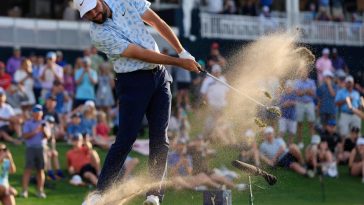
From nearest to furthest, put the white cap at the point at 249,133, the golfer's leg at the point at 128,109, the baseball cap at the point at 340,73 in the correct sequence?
the golfer's leg at the point at 128,109
the white cap at the point at 249,133
the baseball cap at the point at 340,73

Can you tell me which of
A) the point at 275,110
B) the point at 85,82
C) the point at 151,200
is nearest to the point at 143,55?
the point at 151,200

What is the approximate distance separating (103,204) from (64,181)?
10.1 m

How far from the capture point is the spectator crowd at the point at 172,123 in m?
18.5

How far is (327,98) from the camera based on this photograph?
943 inches

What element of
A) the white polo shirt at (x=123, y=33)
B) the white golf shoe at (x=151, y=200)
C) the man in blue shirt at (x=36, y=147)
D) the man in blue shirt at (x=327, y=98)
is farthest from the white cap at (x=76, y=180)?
the white polo shirt at (x=123, y=33)

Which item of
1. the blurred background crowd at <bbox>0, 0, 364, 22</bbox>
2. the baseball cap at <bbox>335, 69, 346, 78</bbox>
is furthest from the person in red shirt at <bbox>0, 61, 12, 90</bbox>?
the baseball cap at <bbox>335, 69, 346, 78</bbox>

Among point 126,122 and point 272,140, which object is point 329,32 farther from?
point 126,122

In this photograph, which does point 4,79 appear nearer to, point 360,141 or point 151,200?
point 360,141

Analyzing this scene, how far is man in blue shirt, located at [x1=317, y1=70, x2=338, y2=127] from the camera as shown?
2353 centimetres

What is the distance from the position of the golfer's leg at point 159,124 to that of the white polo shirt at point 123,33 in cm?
32

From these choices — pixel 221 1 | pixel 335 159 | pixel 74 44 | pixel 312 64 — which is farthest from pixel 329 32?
pixel 312 64

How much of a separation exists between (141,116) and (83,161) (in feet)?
33.4

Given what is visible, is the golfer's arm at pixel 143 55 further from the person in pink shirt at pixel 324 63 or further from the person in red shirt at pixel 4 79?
the person in pink shirt at pixel 324 63

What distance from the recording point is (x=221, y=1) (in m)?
34.0
